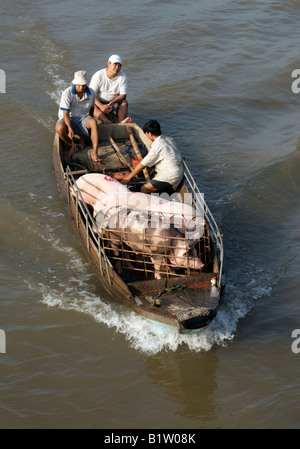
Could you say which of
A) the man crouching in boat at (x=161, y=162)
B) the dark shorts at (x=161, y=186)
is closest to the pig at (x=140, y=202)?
the dark shorts at (x=161, y=186)

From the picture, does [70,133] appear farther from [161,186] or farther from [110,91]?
[161,186]

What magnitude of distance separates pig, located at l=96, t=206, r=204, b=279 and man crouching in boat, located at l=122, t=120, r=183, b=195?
1042 mm

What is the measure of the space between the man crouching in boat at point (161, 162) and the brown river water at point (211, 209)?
1459 millimetres

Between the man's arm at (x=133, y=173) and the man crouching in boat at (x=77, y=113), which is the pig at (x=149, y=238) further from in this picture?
the man crouching in boat at (x=77, y=113)

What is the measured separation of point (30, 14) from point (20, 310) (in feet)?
40.8

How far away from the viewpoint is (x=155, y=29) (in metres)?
16.0

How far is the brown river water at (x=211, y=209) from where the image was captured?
233 inches

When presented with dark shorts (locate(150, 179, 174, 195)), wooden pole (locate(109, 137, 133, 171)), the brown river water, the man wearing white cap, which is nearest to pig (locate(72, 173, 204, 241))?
dark shorts (locate(150, 179, 174, 195))

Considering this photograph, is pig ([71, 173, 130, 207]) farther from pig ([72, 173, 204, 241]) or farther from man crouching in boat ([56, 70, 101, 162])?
man crouching in boat ([56, 70, 101, 162])

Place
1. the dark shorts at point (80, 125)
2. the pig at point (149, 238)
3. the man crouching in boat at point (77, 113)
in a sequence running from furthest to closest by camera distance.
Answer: the dark shorts at point (80, 125)
the man crouching in boat at point (77, 113)
the pig at point (149, 238)

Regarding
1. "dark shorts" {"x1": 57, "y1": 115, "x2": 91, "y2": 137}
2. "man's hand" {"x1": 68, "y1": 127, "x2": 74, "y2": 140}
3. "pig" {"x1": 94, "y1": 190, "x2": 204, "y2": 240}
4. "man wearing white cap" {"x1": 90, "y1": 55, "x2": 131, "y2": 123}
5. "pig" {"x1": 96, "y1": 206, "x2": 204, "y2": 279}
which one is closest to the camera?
"pig" {"x1": 96, "y1": 206, "x2": 204, "y2": 279}

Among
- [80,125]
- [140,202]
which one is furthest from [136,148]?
[140,202]

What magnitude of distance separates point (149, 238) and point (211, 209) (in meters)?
2.90

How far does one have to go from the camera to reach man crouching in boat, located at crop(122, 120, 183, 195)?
7.58 meters
